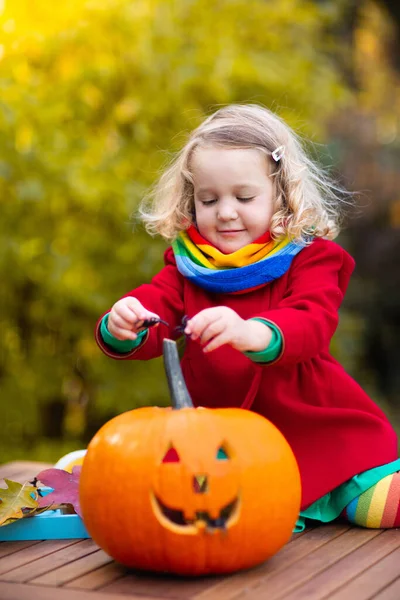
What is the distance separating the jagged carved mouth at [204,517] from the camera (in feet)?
6.13

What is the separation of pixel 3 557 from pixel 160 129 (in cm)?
307

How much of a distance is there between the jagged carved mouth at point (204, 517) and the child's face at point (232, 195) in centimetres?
73

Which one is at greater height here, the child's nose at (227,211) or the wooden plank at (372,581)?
the child's nose at (227,211)

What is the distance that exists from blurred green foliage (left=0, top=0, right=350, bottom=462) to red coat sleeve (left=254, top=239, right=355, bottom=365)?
1958 millimetres

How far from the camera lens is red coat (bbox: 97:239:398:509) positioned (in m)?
2.35

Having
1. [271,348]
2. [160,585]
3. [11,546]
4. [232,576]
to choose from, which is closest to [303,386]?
[271,348]

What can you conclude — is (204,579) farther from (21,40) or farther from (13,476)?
(21,40)

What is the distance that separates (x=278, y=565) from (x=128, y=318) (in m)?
0.66

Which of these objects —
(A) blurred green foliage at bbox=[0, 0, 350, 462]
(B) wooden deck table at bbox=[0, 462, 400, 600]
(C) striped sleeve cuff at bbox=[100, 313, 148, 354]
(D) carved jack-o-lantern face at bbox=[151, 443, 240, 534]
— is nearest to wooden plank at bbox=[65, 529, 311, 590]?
(B) wooden deck table at bbox=[0, 462, 400, 600]

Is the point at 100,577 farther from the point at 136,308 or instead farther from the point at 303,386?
the point at 303,386

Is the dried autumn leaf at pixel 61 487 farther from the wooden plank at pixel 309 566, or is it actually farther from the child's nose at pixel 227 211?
the child's nose at pixel 227 211

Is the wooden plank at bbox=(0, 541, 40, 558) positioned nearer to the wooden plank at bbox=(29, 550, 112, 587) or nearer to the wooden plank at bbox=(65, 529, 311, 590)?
the wooden plank at bbox=(29, 550, 112, 587)

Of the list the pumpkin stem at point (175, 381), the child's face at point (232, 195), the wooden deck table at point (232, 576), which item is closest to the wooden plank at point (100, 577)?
the wooden deck table at point (232, 576)

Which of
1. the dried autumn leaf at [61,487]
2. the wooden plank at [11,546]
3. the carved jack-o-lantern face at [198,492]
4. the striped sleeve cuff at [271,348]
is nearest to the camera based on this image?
the carved jack-o-lantern face at [198,492]
